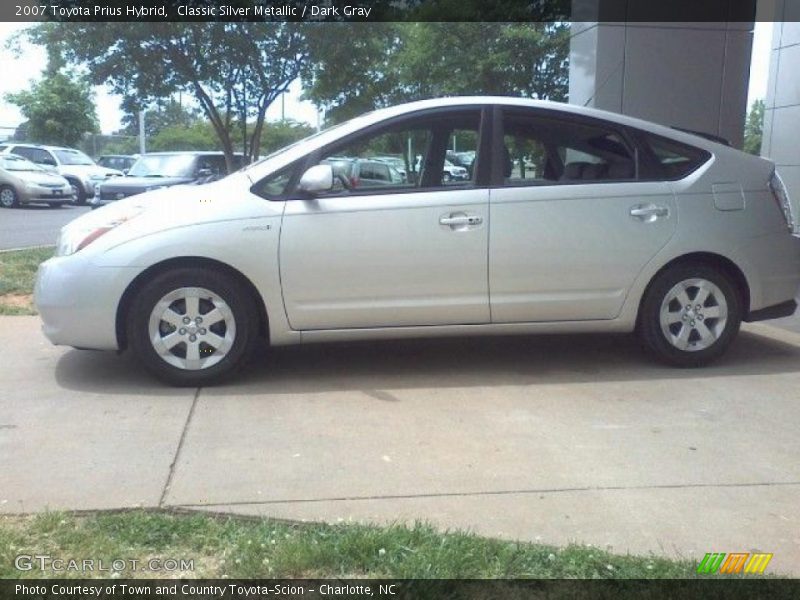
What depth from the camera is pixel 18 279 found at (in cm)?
839

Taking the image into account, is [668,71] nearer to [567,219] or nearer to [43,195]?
[567,219]

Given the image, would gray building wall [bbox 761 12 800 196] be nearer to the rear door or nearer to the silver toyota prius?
the silver toyota prius

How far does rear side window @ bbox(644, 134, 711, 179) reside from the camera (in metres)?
5.49

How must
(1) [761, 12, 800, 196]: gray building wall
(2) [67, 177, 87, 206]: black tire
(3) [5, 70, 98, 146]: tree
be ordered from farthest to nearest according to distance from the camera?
(3) [5, 70, 98, 146]: tree < (2) [67, 177, 87, 206]: black tire < (1) [761, 12, 800, 196]: gray building wall

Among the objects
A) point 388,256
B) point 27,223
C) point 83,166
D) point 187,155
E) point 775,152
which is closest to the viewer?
point 388,256

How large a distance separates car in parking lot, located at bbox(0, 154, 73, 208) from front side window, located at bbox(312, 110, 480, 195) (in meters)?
18.4

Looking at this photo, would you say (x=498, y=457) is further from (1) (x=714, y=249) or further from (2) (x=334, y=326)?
(1) (x=714, y=249)

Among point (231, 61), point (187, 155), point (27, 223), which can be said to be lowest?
point (27, 223)

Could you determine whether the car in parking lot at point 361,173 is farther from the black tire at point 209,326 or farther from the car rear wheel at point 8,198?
the car rear wheel at point 8,198

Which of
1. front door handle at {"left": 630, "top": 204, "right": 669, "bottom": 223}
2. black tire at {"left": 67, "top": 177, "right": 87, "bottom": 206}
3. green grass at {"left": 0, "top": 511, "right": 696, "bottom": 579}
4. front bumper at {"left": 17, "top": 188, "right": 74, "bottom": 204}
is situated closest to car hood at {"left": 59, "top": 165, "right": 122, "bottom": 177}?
black tire at {"left": 67, "top": 177, "right": 87, "bottom": 206}

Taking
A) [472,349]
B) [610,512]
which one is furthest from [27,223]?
[610,512]

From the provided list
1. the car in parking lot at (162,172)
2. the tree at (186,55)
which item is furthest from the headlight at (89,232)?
the car in parking lot at (162,172)

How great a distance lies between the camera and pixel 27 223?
17516 millimetres

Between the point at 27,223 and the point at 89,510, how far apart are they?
15.8 m
